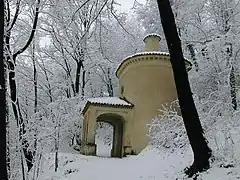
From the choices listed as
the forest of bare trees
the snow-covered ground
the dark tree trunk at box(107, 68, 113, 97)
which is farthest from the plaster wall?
the dark tree trunk at box(107, 68, 113, 97)

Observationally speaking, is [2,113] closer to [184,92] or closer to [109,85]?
[184,92]

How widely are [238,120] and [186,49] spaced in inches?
679

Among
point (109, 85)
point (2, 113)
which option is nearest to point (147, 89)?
point (109, 85)

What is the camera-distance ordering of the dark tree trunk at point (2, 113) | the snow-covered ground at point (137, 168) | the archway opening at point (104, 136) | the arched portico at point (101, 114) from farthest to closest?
the archway opening at point (104, 136) → the arched portico at point (101, 114) → the snow-covered ground at point (137, 168) → the dark tree trunk at point (2, 113)

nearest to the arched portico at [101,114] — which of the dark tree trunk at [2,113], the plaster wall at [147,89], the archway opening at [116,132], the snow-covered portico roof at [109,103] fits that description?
the snow-covered portico roof at [109,103]

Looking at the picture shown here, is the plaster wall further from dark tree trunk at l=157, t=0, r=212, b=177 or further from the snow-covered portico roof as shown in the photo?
dark tree trunk at l=157, t=0, r=212, b=177

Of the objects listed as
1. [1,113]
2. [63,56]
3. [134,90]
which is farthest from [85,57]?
[1,113]

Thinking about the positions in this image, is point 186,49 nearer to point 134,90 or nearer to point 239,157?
point 134,90

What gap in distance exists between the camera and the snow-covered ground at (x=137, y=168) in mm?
7880

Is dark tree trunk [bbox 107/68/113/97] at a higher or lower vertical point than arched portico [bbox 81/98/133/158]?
higher

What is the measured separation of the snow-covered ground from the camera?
788cm

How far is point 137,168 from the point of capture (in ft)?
43.5

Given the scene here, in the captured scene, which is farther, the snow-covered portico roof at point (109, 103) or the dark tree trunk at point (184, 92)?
the snow-covered portico roof at point (109, 103)

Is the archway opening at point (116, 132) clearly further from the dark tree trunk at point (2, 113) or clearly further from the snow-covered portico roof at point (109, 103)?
the dark tree trunk at point (2, 113)
